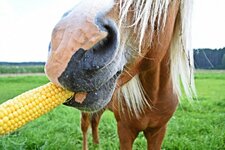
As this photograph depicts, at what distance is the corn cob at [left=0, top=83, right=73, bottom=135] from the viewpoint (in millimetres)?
1611

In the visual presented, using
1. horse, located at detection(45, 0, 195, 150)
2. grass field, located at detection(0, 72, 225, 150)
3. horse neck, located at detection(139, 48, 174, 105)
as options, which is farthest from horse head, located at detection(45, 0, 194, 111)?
grass field, located at detection(0, 72, 225, 150)

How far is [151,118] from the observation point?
9.60 ft

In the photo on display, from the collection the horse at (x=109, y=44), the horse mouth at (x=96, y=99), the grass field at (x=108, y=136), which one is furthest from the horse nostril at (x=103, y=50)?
the grass field at (x=108, y=136)

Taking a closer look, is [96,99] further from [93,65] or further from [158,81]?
[158,81]

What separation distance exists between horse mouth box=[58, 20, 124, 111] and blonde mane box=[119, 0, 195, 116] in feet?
0.45

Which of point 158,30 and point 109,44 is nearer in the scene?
point 109,44

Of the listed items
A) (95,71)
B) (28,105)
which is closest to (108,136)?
(28,105)

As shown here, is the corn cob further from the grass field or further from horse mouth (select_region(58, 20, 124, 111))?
the grass field

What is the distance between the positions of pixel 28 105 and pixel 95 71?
0.37 m

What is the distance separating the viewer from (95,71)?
1549 millimetres

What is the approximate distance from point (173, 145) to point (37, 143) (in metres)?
1.99

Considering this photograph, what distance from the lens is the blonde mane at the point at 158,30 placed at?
1.73 metres

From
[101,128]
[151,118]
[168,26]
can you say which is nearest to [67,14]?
[168,26]

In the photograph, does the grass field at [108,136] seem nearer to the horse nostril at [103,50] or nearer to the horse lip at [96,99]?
the horse lip at [96,99]
